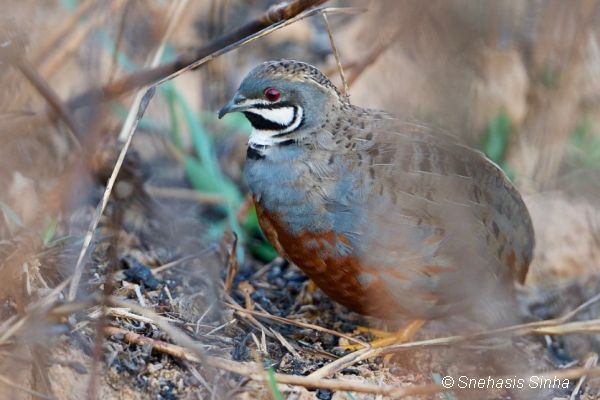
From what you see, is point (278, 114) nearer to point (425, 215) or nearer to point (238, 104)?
point (238, 104)

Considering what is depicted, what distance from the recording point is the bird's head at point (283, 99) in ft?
14.7

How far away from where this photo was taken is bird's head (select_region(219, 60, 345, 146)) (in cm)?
449

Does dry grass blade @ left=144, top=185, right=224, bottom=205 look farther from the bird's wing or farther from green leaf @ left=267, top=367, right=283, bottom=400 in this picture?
green leaf @ left=267, top=367, right=283, bottom=400

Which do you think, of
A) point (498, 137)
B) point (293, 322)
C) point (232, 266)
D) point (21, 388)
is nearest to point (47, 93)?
point (232, 266)

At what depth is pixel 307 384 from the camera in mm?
3822

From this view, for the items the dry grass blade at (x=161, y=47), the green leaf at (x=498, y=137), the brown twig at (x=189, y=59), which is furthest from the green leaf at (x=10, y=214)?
the green leaf at (x=498, y=137)

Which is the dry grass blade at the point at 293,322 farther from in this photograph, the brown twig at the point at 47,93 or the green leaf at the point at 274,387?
the brown twig at the point at 47,93

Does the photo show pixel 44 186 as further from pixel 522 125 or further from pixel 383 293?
pixel 522 125

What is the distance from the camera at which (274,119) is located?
4.55 meters

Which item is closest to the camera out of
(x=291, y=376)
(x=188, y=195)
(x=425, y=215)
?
(x=291, y=376)

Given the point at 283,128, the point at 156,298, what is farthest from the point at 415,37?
the point at 156,298

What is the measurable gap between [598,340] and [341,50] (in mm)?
3374

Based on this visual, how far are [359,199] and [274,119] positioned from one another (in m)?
0.65

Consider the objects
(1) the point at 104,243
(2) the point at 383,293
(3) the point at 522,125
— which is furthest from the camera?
(3) the point at 522,125
